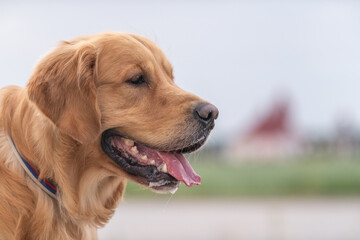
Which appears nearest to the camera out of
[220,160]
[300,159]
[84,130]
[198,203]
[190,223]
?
[84,130]

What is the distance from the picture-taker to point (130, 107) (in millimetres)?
4129

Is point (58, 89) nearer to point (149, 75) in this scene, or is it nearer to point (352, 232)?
point (149, 75)

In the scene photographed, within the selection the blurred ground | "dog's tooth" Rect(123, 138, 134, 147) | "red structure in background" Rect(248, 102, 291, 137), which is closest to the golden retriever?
"dog's tooth" Rect(123, 138, 134, 147)

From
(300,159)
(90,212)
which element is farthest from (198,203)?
(90,212)

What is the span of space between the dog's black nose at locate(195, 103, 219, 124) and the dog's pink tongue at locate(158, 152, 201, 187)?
1.09 feet

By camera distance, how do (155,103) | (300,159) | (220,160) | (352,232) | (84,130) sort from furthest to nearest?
(220,160) < (300,159) < (352,232) < (155,103) < (84,130)

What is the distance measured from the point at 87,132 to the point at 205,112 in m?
0.75

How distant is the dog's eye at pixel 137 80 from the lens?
4.17 m

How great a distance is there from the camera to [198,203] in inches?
663

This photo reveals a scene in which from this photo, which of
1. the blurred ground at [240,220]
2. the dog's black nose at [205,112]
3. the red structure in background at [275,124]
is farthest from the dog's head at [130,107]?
the red structure in background at [275,124]

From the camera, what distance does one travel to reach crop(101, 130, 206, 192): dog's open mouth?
163 inches

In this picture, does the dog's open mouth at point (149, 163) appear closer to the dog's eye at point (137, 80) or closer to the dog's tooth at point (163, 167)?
the dog's tooth at point (163, 167)

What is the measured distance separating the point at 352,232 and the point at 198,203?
598cm

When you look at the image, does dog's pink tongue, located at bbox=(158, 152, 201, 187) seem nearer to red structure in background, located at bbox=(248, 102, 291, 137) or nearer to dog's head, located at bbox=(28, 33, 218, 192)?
dog's head, located at bbox=(28, 33, 218, 192)
